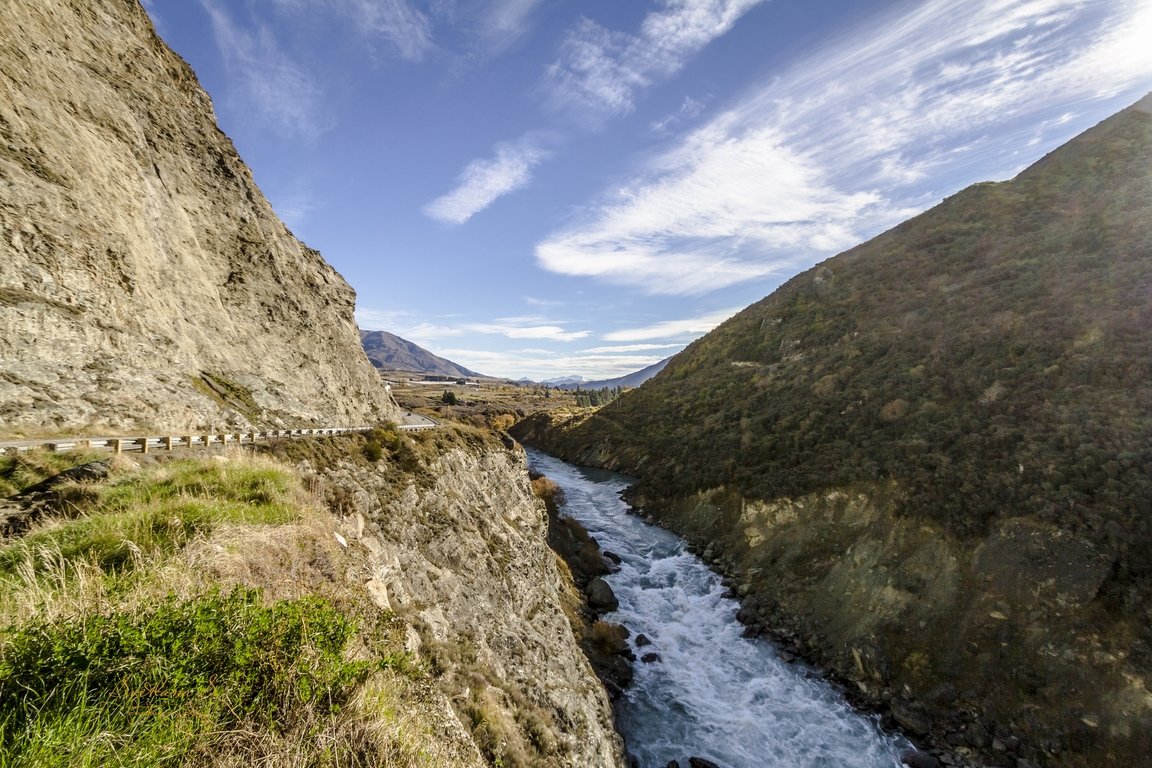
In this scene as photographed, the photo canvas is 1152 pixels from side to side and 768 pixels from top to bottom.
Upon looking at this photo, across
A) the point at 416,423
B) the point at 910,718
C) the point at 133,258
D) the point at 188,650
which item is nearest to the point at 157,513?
the point at 188,650

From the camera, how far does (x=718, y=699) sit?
21.6m

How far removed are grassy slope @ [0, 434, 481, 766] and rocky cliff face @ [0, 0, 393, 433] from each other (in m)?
11.5

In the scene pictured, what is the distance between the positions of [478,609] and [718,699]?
1411cm

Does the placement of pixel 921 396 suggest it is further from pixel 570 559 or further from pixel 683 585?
pixel 570 559

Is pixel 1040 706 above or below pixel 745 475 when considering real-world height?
below

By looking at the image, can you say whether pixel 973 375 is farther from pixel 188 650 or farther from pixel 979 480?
pixel 188 650

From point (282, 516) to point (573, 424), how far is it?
83170 mm

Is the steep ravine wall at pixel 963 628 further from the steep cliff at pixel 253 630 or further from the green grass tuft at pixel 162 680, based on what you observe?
the green grass tuft at pixel 162 680

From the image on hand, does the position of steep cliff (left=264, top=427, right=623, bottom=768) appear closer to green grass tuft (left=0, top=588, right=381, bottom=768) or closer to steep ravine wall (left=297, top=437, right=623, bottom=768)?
steep ravine wall (left=297, top=437, right=623, bottom=768)

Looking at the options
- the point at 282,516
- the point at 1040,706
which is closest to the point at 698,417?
the point at 1040,706

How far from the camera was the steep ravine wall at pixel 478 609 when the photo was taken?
10.8 m

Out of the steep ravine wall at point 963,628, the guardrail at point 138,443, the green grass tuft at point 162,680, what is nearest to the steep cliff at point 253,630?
the green grass tuft at point 162,680

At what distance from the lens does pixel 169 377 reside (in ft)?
61.5

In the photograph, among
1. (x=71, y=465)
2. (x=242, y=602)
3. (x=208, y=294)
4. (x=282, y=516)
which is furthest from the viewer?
(x=208, y=294)
